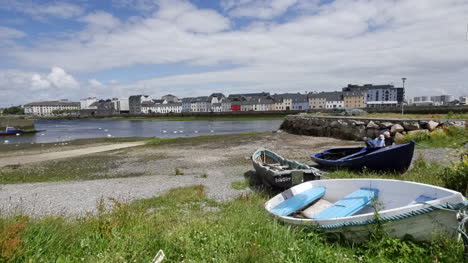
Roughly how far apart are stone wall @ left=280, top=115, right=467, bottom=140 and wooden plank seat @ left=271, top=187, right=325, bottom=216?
15.1 m

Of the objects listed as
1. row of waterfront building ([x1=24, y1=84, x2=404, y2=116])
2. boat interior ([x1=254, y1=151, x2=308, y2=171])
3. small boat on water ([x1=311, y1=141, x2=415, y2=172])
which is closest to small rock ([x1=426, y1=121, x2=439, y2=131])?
small boat on water ([x1=311, y1=141, x2=415, y2=172])

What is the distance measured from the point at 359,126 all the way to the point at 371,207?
20420 millimetres

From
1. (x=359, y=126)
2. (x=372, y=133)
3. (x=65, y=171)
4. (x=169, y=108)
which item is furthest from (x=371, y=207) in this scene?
(x=169, y=108)

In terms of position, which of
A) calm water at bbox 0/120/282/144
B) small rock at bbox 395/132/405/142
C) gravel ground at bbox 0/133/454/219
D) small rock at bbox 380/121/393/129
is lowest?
calm water at bbox 0/120/282/144

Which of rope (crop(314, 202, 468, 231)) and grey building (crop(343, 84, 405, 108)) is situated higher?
grey building (crop(343, 84, 405, 108))

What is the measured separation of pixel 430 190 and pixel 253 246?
11.4 feet

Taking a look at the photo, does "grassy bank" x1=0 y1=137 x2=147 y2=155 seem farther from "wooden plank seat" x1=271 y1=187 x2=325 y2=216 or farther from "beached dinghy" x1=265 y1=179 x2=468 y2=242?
"beached dinghy" x1=265 y1=179 x2=468 y2=242

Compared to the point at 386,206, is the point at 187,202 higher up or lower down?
lower down

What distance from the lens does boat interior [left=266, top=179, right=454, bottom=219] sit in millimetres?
5438

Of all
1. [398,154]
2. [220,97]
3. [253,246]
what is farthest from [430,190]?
[220,97]

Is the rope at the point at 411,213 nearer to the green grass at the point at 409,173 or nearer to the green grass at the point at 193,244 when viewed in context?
the green grass at the point at 193,244

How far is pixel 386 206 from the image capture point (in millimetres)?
5871

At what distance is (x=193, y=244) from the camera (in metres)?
4.30

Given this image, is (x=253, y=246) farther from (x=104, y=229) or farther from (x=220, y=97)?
(x=220, y=97)
